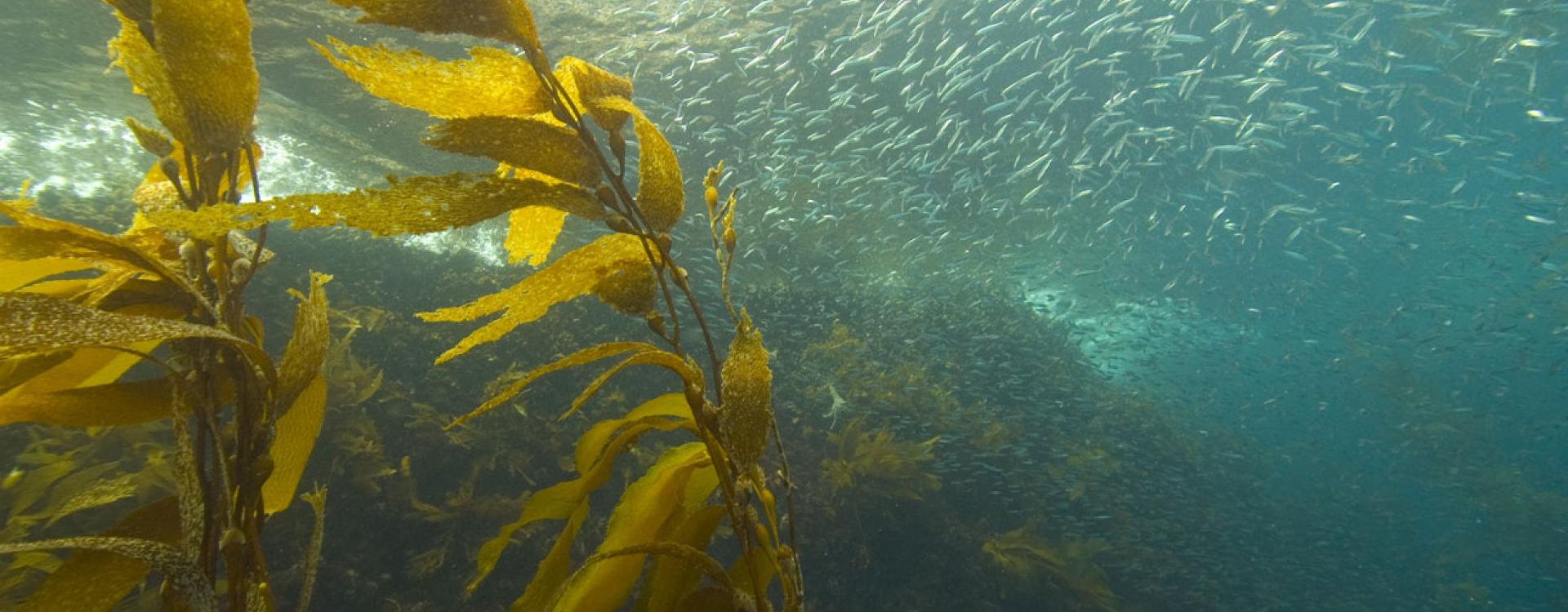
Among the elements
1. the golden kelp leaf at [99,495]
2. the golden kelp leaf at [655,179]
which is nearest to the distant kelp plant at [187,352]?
the golden kelp leaf at [99,495]

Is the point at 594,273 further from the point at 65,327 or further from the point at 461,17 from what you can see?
the point at 65,327

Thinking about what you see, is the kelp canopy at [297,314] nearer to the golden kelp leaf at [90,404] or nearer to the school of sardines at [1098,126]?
the golden kelp leaf at [90,404]

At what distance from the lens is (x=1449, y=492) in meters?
25.9

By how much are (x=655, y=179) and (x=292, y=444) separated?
751 mm

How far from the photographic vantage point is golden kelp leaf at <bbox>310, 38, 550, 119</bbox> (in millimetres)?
873

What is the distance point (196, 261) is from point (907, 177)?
1565 cm

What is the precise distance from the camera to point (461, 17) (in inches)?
37.0

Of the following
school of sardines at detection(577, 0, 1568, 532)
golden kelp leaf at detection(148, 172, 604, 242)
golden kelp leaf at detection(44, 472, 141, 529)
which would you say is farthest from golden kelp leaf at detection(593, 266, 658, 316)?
school of sardines at detection(577, 0, 1568, 532)

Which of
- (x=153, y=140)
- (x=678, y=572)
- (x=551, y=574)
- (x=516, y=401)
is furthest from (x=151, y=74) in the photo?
(x=516, y=401)

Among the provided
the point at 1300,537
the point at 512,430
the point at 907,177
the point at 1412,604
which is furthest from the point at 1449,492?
the point at 512,430

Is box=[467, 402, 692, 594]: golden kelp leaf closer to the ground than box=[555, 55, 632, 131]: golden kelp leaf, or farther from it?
closer to the ground

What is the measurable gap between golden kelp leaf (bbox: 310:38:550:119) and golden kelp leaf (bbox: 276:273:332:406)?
12.1 inches

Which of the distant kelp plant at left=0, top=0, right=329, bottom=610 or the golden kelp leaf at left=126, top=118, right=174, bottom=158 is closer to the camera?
the distant kelp plant at left=0, top=0, right=329, bottom=610

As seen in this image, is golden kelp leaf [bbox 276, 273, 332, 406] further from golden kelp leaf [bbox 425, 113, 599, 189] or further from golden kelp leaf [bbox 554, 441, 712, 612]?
golden kelp leaf [bbox 554, 441, 712, 612]
